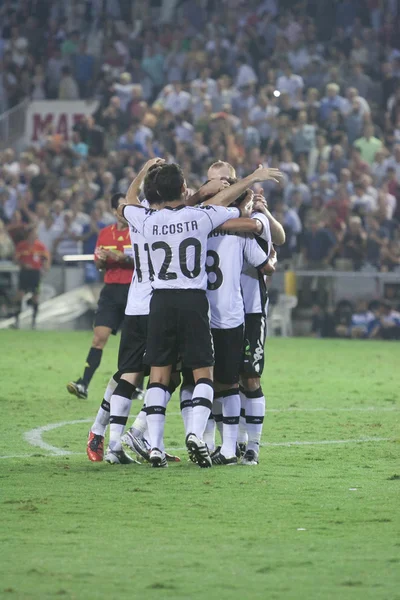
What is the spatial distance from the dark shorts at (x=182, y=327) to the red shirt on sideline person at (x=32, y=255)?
14645 millimetres

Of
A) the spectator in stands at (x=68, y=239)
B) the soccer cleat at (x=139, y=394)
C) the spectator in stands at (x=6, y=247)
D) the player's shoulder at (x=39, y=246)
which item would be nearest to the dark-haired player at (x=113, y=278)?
the soccer cleat at (x=139, y=394)

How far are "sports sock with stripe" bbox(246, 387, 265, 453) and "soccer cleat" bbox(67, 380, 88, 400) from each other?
15.0ft

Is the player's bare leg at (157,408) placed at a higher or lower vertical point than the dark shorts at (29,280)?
higher

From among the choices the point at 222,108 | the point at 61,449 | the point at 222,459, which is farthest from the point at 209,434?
the point at 222,108

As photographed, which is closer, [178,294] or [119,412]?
[178,294]

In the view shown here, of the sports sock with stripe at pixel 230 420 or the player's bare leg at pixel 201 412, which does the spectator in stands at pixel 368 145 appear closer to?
the sports sock with stripe at pixel 230 420

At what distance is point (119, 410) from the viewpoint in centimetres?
866

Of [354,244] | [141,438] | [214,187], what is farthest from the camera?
[354,244]

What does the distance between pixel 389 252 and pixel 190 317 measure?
1355cm

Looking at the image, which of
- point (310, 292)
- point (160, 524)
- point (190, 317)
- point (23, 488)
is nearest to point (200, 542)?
point (160, 524)

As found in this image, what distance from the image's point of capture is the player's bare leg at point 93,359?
1276 cm

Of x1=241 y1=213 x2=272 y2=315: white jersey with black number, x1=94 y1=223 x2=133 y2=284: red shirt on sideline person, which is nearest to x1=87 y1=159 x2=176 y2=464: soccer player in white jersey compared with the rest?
x1=241 y1=213 x2=272 y2=315: white jersey with black number

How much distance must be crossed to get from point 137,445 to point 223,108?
16.5 meters

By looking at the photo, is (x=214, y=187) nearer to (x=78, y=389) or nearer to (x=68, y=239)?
(x=78, y=389)
